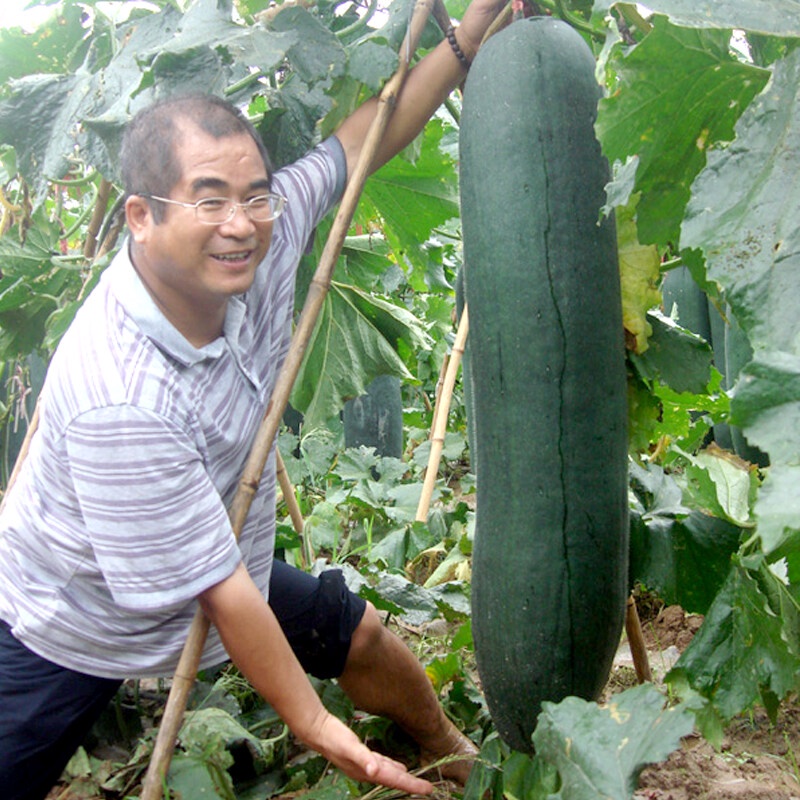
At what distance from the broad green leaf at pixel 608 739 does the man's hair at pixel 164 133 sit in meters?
1.04

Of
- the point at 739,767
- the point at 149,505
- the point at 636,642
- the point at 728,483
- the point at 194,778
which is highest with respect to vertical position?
the point at 149,505

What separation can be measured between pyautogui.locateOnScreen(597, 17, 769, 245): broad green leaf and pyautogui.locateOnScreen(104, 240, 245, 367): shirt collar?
2.49ft

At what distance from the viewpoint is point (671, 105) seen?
1538 mm

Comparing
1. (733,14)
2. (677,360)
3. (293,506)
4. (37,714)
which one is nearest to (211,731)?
(37,714)

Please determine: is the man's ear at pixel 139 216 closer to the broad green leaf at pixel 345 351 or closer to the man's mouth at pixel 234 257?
the man's mouth at pixel 234 257

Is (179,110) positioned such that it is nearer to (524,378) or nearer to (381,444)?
(524,378)

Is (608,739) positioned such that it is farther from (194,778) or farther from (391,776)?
(194,778)

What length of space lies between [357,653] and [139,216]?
1.09 metres

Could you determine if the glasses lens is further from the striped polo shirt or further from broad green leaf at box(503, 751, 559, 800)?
broad green leaf at box(503, 751, 559, 800)

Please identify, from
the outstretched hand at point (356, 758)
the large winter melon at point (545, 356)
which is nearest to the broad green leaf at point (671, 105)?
the large winter melon at point (545, 356)

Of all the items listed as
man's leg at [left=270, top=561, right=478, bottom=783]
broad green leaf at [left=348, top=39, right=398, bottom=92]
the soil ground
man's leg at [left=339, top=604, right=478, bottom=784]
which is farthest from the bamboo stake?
the soil ground

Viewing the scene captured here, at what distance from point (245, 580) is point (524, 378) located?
1.98ft

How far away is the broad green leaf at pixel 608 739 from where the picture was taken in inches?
57.3

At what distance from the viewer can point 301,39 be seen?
201 cm
